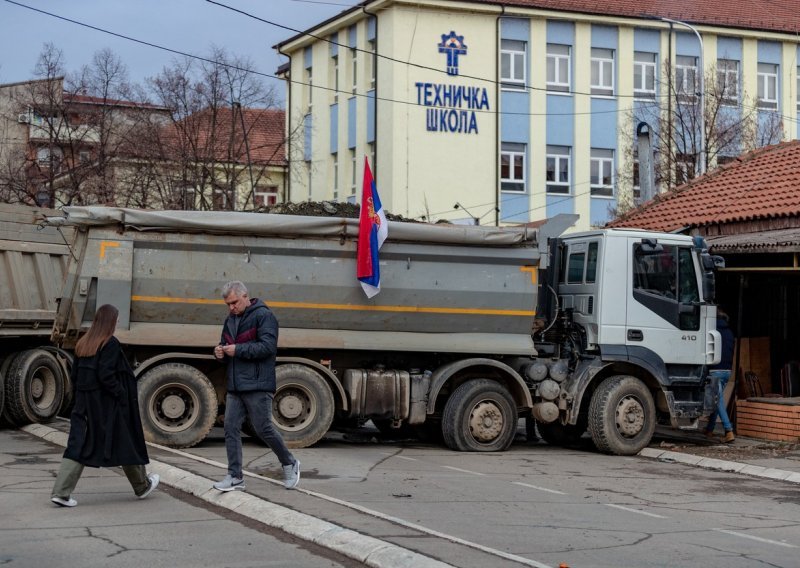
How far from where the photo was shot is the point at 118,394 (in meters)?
10.0

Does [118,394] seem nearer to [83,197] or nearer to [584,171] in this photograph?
[83,197]

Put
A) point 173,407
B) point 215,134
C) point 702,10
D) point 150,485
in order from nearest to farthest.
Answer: point 150,485, point 173,407, point 215,134, point 702,10

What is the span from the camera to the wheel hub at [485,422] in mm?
15477

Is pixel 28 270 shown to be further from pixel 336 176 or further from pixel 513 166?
pixel 336 176

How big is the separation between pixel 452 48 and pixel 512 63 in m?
2.47

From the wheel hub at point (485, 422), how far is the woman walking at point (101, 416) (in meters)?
6.07

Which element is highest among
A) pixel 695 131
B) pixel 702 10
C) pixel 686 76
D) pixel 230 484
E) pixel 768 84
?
pixel 702 10

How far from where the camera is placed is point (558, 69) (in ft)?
144

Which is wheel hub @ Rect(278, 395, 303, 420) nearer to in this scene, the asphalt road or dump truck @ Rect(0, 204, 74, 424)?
the asphalt road

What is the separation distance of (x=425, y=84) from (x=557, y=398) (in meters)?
26.7

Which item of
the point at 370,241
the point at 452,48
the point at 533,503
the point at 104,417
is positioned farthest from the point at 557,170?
the point at 104,417

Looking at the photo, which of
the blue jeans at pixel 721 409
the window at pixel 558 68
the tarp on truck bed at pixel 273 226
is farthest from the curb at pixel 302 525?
the window at pixel 558 68

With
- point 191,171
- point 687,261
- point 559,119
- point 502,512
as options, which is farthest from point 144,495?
point 559,119

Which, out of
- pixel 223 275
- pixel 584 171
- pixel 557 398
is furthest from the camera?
pixel 584 171
